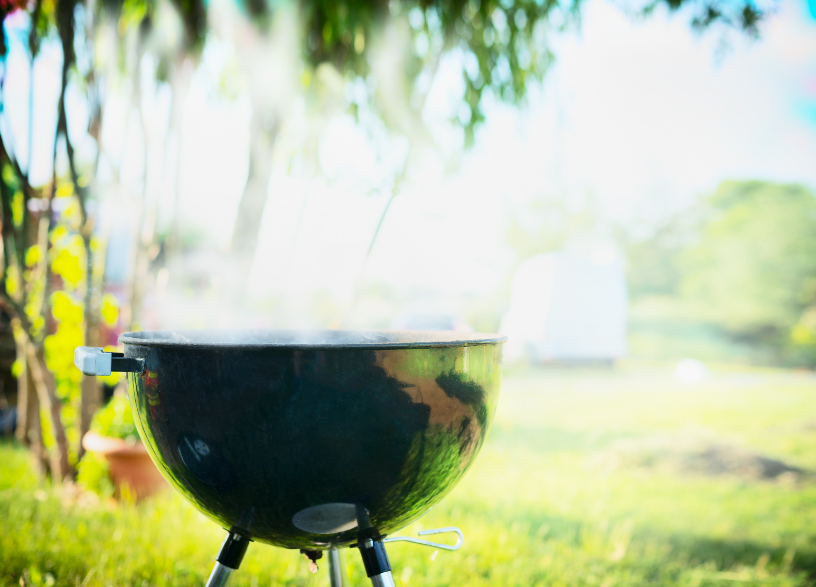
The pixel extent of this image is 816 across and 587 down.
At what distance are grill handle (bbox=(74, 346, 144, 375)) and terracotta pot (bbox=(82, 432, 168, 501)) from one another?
5.65ft

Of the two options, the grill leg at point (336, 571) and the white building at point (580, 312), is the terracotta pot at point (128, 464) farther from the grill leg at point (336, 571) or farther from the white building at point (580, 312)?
the white building at point (580, 312)

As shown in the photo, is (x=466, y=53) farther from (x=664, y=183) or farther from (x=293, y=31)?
(x=664, y=183)

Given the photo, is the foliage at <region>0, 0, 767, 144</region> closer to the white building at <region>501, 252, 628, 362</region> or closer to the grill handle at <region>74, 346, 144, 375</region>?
the grill handle at <region>74, 346, 144, 375</region>

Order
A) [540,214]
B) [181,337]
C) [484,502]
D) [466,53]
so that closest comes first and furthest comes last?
[181,337]
[484,502]
[466,53]
[540,214]

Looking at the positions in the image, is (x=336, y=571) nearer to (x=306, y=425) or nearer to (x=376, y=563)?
(x=376, y=563)

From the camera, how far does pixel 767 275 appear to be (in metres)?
14.5

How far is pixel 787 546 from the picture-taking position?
92.7 inches

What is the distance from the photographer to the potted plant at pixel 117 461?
93.5 inches

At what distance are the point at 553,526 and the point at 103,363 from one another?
7.13ft

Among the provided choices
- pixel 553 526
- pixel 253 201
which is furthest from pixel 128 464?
pixel 553 526

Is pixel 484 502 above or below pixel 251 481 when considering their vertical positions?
below

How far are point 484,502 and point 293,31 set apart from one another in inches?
100

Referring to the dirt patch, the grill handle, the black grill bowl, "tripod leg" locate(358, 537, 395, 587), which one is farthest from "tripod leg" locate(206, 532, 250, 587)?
the dirt patch

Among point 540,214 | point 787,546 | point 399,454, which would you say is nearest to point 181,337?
point 399,454
